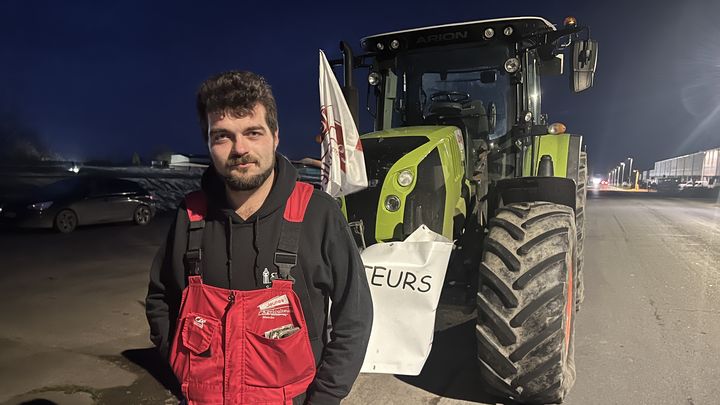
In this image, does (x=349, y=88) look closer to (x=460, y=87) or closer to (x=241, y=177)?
(x=460, y=87)

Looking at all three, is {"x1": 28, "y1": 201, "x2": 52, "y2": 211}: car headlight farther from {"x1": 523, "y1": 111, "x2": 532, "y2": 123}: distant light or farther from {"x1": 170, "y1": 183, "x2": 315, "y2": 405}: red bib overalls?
{"x1": 170, "y1": 183, "x2": 315, "y2": 405}: red bib overalls

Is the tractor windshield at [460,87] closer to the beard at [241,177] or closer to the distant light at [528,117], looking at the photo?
the distant light at [528,117]

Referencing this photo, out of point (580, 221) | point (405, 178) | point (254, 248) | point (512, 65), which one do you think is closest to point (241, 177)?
point (254, 248)

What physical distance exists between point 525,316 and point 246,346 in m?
1.92

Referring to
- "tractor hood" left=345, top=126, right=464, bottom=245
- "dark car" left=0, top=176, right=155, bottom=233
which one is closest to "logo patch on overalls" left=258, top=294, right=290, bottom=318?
"tractor hood" left=345, top=126, right=464, bottom=245

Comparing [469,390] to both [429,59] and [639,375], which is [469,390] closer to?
[639,375]

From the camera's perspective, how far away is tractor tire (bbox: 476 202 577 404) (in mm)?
2959

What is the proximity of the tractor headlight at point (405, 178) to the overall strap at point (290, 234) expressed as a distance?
2015 mm

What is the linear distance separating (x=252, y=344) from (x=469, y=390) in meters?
2.43

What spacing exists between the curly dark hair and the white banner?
4.48 feet

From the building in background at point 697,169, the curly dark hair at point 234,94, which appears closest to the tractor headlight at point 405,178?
the curly dark hair at point 234,94

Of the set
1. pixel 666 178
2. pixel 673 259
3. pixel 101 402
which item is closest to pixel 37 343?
pixel 101 402

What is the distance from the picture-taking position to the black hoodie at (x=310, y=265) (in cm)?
170

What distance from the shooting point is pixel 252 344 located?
1634 mm
